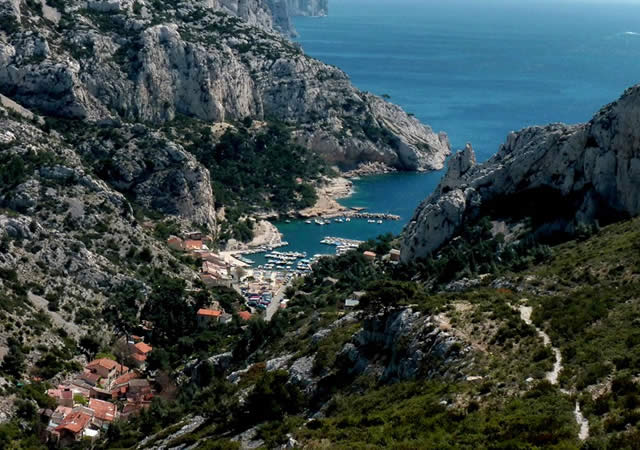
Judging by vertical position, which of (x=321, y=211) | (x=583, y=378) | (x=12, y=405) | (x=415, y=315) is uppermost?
(x=583, y=378)

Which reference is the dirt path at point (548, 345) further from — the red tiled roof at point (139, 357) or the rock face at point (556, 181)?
the red tiled roof at point (139, 357)

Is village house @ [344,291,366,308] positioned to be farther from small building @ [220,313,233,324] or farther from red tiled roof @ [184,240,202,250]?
red tiled roof @ [184,240,202,250]

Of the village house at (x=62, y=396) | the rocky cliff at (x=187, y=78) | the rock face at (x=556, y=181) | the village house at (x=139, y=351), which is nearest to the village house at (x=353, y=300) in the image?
A: the rock face at (x=556, y=181)

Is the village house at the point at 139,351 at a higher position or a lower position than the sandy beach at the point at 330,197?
higher

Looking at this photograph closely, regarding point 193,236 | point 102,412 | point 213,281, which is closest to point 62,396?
point 102,412

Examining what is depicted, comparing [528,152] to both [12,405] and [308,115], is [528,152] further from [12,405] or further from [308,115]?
[308,115]

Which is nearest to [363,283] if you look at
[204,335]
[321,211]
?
[204,335]
